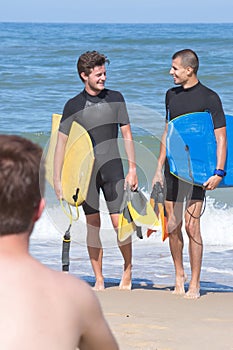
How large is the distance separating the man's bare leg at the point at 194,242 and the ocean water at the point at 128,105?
587 mm

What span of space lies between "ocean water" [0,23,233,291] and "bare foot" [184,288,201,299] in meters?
0.58

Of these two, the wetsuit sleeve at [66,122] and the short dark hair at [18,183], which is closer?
the short dark hair at [18,183]

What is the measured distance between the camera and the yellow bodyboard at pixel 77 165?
19.8 ft

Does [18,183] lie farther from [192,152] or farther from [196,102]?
[192,152]

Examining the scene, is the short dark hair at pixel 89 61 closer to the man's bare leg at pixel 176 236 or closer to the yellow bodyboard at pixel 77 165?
the yellow bodyboard at pixel 77 165

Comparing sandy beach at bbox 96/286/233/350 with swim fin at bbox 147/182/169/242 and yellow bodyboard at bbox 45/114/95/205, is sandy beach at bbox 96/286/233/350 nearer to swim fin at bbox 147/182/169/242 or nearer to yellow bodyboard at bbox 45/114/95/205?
swim fin at bbox 147/182/169/242

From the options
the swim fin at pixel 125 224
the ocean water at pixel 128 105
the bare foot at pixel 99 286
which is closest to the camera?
the swim fin at pixel 125 224

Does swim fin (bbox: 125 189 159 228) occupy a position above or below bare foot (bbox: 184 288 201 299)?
above

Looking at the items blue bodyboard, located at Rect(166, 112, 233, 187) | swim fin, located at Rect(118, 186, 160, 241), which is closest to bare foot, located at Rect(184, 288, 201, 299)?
swim fin, located at Rect(118, 186, 160, 241)

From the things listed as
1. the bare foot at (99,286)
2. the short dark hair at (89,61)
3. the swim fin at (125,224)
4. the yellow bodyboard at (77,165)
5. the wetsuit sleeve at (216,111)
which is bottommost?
the bare foot at (99,286)

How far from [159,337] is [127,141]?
5.34 ft

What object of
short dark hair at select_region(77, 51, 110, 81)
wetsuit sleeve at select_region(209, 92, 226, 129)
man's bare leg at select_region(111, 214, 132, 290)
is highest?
short dark hair at select_region(77, 51, 110, 81)

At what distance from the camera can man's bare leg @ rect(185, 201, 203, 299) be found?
6.04 m

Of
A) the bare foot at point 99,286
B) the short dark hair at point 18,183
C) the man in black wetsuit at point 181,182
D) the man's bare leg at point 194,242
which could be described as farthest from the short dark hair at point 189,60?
the short dark hair at point 18,183
